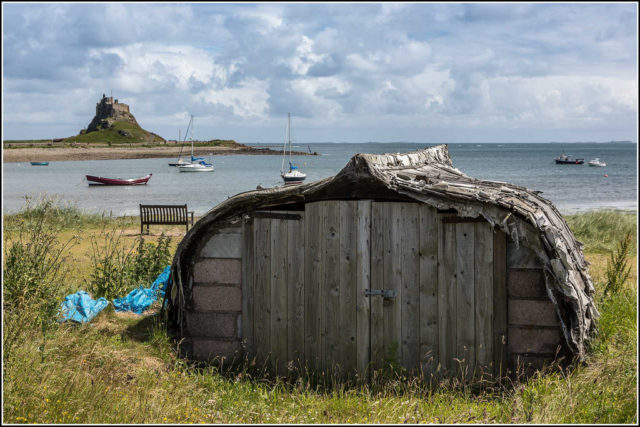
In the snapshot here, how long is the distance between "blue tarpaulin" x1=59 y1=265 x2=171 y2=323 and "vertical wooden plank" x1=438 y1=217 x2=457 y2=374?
12.1ft

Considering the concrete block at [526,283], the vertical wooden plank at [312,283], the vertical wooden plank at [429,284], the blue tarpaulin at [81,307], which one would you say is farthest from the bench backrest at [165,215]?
→ the concrete block at [526,283]

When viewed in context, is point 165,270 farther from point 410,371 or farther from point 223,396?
point 410,371

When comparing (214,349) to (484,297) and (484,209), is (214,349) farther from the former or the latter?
(484,209)

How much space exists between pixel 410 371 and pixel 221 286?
2.46m

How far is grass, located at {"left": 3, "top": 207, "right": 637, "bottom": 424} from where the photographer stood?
17.8ft

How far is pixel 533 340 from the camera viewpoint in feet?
22.8

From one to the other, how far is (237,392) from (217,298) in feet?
4.52

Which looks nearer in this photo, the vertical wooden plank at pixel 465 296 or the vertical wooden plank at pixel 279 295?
the vertical wooden plank at pixel 465 296

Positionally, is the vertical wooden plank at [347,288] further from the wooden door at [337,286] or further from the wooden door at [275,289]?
the wooden door at [275,289]

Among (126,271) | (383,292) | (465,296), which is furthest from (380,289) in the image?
(126,271)

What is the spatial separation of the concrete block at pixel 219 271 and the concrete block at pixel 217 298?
85 mm

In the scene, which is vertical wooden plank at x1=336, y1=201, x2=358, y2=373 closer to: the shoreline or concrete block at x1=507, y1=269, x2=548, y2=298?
concrete block at x1=507, y1=269, x2=548, y2=298

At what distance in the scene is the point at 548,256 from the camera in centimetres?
660

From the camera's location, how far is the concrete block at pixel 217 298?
7680 mm
